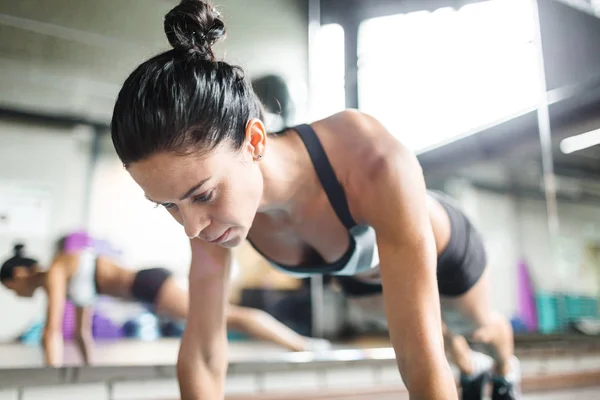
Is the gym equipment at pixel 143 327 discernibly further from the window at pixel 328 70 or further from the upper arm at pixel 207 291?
the window at pixel 328 70

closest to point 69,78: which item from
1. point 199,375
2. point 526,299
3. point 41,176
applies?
point 41,176

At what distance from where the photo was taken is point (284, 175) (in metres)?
0.59

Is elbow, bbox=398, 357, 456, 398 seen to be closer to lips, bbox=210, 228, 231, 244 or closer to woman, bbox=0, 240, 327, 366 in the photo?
lips, bbox=210, 228, 231, 244

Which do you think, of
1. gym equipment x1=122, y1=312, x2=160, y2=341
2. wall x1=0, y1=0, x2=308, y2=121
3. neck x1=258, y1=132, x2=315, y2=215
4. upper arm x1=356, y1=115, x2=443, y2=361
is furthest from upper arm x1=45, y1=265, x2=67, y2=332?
upper arm x1=356, y1=115, x2=443, y2=361

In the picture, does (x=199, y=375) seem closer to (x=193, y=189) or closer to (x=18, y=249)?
(x=193, y=189)

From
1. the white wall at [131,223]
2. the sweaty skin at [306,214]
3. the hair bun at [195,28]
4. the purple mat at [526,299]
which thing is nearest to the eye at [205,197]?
the sweaty skin at [306,214]

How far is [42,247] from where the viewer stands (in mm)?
785

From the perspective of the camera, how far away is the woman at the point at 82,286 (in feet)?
2.52

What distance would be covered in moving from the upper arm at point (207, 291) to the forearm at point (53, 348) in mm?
296

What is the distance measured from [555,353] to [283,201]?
4.37 ft

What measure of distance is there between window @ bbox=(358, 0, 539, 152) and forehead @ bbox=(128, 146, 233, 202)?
1.27ft

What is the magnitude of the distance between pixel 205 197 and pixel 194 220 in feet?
0.08

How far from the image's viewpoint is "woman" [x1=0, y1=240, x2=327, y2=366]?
77cm

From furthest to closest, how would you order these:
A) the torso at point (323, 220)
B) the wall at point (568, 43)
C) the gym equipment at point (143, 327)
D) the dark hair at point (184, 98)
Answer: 1. the wall at point (568, 43)
2. the gym equipment at point (143, 327)
3. the torso at point (323, 220)
4. the dark hair at point (184, 98)
